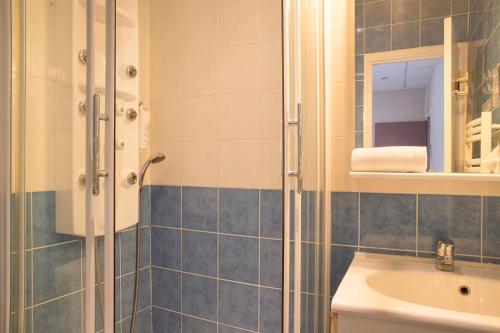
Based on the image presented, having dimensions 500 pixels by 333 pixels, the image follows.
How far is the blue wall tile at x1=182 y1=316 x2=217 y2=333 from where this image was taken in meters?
1.56

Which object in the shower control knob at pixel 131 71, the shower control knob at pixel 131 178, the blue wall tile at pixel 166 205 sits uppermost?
the shower control knob at pixel 131 71

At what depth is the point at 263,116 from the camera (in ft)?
4.66

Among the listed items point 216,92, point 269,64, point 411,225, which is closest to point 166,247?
point 216,92

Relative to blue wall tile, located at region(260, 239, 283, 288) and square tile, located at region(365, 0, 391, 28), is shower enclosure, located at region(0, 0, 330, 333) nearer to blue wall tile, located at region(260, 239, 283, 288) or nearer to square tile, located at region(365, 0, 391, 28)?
blue wall tile, located at region(260, 239, 283, 288)

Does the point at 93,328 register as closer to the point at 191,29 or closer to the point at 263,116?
the point at 263,116

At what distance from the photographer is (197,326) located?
160 centimetres

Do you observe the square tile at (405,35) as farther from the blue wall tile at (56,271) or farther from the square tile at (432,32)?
the blue wall tile at (56,271)

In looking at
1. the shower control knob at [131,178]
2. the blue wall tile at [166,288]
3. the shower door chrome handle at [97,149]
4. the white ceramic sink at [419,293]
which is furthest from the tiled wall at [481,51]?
the blue wall tile at [166,288]

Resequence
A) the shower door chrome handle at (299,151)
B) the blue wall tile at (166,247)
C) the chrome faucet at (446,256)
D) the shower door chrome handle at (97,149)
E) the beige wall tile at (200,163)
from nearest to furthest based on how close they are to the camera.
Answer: the shower door chrome handle at (97,149) → the shower door chrome handle at (299,151) → the chrome faucet at (446,256) → the beige wall tile at (200,163) → the blue wall tile at (166,247)

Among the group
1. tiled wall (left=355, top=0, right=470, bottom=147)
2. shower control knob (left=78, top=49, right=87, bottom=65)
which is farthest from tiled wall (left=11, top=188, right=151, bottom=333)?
tiled wall (left=355, top=0, right=470, bottom=147)

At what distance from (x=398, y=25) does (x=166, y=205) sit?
1323mm

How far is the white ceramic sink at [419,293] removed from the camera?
757 mm

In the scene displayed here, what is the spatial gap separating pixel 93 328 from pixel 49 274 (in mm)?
195

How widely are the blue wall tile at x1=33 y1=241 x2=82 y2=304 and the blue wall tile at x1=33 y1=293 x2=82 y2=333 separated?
0.06 ft
